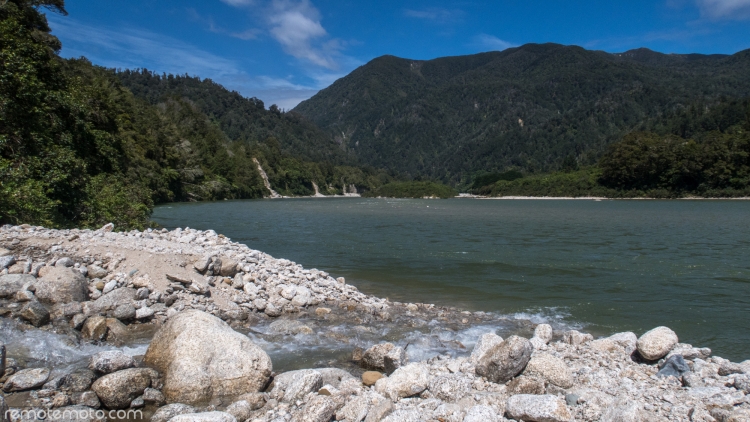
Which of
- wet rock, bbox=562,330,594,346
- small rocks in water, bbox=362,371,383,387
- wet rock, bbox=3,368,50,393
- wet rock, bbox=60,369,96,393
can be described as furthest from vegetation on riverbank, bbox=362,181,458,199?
wet rock, bbox=3,368,50,393

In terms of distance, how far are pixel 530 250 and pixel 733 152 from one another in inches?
4593

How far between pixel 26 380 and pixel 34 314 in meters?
2.61

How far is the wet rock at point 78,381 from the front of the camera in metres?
6.00

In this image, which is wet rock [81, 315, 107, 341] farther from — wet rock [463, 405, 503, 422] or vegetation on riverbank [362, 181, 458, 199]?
vegetation on riverbank [362, 181, 458, 199]

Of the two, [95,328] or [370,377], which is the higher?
[95,328]

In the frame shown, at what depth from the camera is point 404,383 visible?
622cm

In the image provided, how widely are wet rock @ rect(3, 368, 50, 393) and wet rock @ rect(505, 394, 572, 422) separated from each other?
631 cm

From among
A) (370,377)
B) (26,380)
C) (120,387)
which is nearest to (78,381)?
(26,380)

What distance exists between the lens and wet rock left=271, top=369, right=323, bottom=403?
6.02 m

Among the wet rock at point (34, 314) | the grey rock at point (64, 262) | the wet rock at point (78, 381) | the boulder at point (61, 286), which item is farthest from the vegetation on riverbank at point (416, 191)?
the wet rock at point (78, 381)

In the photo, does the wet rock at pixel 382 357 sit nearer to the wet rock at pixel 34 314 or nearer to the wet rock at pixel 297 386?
the wet rock at pixel 297 386

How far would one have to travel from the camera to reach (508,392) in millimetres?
6148

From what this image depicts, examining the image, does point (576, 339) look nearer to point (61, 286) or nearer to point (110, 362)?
point (110, 362)

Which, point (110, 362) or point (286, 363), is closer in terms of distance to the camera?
point (110, 362)
